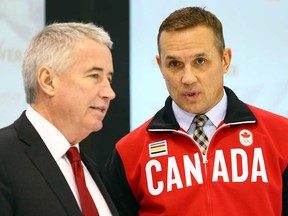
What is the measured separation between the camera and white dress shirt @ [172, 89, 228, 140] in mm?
2215

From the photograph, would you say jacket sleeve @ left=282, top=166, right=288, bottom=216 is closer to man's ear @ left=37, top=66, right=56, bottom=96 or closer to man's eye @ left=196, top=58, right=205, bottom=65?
man's eye @ left=196, top=58, right=205, bottom=65

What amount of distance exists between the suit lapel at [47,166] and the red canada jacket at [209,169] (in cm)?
51

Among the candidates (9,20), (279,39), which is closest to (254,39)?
(279,39)

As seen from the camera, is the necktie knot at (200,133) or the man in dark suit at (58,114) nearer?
the man in dark suit at (58,114)

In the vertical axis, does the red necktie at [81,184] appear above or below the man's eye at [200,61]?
below

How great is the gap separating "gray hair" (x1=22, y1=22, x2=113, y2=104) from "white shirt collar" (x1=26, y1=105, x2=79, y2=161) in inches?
2.6

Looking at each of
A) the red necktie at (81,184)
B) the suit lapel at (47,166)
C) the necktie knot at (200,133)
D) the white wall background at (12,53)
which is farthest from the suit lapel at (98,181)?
the white wall background at (12,53)

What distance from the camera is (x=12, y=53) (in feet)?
10.7

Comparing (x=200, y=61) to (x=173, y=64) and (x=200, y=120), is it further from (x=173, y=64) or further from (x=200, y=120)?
(x=200, y=120)

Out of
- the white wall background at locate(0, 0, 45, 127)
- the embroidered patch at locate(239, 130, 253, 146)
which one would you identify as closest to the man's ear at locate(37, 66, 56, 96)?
the embroidered patch at locate(239, 130, 253, 146)

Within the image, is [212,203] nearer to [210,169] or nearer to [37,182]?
[210,169]

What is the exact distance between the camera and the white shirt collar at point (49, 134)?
1833 mm

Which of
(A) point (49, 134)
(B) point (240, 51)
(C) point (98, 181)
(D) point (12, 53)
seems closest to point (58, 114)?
(A) point (49, 134)

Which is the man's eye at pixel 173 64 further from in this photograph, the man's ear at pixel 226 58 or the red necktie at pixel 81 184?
the red necktie at pixel 81 184
